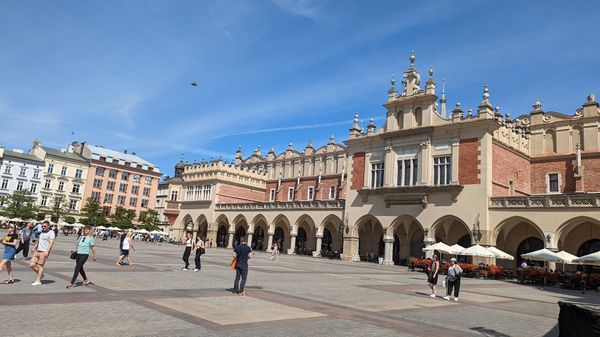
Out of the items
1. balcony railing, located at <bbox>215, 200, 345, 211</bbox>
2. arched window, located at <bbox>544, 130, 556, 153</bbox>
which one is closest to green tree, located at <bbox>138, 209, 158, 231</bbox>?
balcony railing, located at <bbox>215, 200, 345, 211</bbox>

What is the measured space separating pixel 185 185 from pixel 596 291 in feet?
166

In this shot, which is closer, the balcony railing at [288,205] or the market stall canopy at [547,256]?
the market stall canopy at [547,256]

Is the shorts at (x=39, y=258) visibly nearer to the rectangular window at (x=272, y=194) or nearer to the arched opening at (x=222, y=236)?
the rectangular window at (x=272, y=194)

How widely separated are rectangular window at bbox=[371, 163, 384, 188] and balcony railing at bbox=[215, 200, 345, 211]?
4.03 meters

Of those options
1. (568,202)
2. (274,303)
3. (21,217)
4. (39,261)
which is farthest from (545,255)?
(21,217)

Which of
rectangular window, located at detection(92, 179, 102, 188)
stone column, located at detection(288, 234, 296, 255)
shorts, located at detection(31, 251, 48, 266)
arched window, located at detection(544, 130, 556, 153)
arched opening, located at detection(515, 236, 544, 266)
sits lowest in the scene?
shorts, located at detection(31, 251, 48, 266)

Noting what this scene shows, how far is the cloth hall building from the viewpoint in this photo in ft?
101

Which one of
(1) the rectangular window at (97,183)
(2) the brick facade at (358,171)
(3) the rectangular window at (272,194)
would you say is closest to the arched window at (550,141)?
(2) the brick facade at (358,171)

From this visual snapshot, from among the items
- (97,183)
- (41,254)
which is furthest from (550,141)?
(97,183)

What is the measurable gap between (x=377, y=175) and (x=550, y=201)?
14.8 m

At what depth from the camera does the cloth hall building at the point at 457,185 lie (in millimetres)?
30688

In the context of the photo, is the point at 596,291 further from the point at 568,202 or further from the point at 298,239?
the point at 298,239

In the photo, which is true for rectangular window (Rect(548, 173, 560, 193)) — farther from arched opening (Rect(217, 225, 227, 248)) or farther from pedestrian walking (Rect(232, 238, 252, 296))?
arched opening (Rect(217, 225, 227, 248))

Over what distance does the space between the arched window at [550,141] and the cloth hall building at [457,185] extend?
0.27 feet
